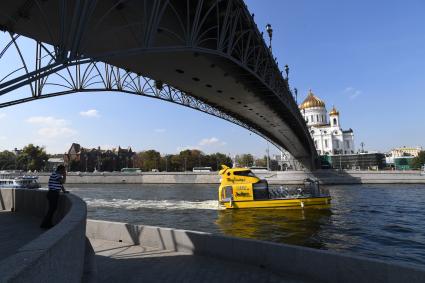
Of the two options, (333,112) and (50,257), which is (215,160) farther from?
(50,257)

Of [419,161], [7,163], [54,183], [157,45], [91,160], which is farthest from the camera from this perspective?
[91,160]

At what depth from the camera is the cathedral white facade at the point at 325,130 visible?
13712 cm

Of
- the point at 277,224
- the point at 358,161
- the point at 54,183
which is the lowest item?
the point at 277,224

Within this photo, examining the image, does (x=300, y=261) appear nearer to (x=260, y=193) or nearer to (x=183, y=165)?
(x=260, y=193)

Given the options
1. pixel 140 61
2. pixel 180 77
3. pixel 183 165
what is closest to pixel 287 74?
pixel 180 77

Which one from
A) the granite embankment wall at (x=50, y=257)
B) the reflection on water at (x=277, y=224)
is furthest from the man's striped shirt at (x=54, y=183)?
the reflection on water at (x=277, y=224)

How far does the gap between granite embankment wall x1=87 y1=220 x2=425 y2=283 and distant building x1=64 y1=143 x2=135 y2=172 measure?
127814 mm

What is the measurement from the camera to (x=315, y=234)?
58.0 ft

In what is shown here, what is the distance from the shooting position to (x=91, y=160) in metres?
139

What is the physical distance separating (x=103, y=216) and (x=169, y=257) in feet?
67.4

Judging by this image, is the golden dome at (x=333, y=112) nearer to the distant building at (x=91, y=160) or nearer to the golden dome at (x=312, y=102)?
the golden dome at (x=312, y=102)

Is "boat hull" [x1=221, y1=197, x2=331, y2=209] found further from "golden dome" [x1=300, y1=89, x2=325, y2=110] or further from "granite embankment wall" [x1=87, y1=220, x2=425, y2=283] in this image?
"golden dome" [x1=300, y1=89, x2=325, y2=110]

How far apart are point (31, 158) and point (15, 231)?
12994 centimetres

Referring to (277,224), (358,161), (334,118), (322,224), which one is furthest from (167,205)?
(334,118)
